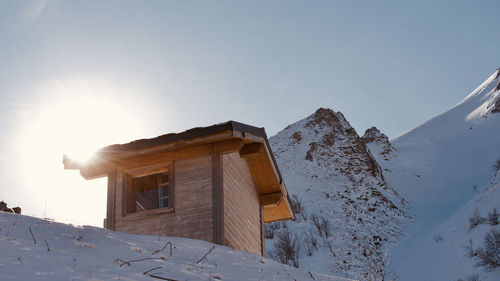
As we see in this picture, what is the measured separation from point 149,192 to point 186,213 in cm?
224

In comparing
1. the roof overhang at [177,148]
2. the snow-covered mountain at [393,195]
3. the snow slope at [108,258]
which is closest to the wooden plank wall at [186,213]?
the roof overhang at [177,148]

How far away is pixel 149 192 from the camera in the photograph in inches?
494

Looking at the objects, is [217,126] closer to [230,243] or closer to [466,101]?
[230,243]

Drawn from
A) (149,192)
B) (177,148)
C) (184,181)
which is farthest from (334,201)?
(177,148)

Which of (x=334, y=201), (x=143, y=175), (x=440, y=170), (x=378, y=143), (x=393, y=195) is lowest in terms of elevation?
(x=143, y=175)

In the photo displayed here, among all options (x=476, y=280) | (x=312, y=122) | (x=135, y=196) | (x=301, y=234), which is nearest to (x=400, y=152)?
(x=312, y=122)

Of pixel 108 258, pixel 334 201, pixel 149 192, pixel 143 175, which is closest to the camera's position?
pixel 108 258

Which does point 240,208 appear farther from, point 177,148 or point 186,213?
point 177,148

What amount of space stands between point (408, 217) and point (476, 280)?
17.0m

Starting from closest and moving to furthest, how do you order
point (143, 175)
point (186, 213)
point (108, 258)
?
point (108, 258), point (186, 213), point (143, 175)

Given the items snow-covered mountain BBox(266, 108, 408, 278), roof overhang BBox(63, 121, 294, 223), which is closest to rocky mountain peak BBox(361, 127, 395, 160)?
snow-covered mountain BBox(266, 108, 408, 278)

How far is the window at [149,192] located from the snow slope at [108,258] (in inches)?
142

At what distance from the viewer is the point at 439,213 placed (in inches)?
1443

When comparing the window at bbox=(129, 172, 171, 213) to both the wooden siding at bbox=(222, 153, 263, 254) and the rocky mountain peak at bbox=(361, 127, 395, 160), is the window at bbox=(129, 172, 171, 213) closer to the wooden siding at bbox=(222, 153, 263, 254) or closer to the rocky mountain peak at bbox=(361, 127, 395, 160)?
the wooden siding at bbox=(222, 153, 263, 254)
